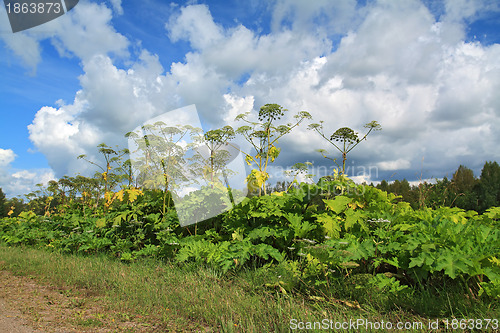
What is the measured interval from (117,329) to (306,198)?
251 cm

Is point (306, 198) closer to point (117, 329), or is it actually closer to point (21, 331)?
point (117, 329)

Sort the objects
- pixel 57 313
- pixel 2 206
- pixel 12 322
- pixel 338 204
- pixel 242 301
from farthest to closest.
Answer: pixel 2 206, pixel 338 204, pixel 57 313, pixel 12 322, pixel 242 301

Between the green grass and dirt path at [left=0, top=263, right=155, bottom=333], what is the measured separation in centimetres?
9

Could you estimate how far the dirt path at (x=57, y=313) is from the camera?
2.87 meters

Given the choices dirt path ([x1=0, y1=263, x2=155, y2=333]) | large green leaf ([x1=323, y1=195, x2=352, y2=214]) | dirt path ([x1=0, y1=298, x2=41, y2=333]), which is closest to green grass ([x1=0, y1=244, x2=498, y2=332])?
dirt path ([x1=0, y1=263, x2=155, y2=333])

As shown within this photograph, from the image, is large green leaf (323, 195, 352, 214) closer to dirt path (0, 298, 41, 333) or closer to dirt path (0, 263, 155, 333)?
dirt path (0, 263, 155, 333)

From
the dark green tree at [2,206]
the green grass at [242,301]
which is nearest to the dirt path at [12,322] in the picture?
the green grass at [242,301]

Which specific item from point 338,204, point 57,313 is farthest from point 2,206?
point 338,204

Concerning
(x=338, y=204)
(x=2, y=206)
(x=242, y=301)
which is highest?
(x=2, y=206)

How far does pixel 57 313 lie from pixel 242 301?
2.05 metres

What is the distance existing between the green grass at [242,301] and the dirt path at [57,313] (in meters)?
0.09

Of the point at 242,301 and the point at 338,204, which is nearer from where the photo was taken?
the point at 242,301

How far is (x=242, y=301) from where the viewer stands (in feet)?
9.63

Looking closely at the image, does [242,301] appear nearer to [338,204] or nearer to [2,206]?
[338,204]
